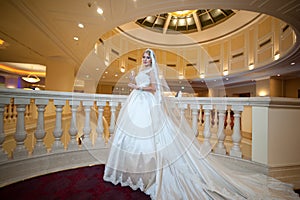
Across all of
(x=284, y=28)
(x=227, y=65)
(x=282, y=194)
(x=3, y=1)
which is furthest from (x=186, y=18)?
(x=282, y=194)

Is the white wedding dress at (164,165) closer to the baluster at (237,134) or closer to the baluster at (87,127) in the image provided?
the baluster at (237,134)

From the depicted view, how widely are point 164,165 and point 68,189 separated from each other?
0.88m

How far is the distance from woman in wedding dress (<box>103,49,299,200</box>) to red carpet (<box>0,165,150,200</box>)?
0.08 m

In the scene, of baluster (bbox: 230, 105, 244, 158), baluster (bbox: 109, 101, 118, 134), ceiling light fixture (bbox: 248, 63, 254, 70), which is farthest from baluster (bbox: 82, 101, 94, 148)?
ceiling light fixture (bbox: 248, 63, 254, 70)

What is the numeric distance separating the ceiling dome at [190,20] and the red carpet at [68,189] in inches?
281

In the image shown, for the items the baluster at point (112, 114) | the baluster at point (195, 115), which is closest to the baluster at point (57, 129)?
the baluster at point (112, 114)

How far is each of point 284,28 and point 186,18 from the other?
4461 mm

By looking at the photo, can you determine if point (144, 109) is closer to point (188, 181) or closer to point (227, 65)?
point (188, 181)

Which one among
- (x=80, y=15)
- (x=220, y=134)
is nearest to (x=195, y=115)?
(x=220, y=134)

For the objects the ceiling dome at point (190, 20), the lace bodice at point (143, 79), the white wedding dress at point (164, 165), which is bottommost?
the white wedding dress at point (164, 165)

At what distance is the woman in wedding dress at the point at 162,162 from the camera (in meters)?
1.14

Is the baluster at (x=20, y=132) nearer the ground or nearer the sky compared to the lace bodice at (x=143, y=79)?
nearer the ground

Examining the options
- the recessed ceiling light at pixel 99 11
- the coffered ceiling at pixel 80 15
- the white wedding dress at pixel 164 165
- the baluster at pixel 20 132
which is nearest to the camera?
the white wedding dress at pixel 164 165

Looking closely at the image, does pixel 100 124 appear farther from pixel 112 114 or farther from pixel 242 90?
pixel 242 90
